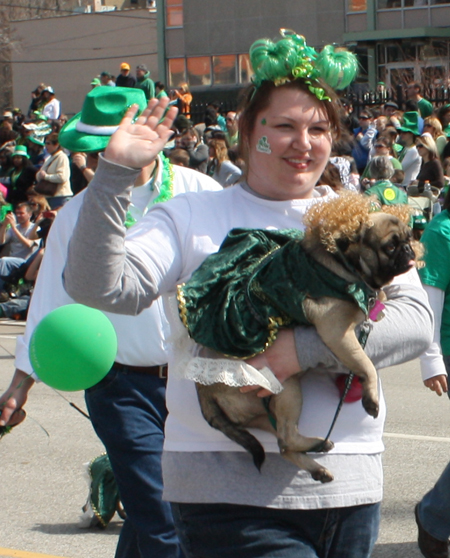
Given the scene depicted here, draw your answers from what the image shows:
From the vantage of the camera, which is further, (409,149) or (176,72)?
(176,72)

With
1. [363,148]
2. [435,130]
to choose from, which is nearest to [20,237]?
[363,148]

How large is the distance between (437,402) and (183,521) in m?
5.52

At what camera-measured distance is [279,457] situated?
85.4 inches

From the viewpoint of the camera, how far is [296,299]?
2102 mm

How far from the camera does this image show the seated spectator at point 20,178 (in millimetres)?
17375

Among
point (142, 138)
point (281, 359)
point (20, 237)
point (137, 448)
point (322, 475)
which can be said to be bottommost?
point (20, 237)

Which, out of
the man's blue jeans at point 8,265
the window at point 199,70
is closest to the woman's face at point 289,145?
the man's blue jeans at point 8,265

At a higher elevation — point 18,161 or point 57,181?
point 57,181

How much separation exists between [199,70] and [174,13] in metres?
2.95

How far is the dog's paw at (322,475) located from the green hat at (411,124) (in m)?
13.3

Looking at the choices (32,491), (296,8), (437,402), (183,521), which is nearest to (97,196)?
(183,521)

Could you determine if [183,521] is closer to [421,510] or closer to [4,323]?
[421,510]

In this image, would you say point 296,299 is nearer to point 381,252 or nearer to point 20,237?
point 381,252

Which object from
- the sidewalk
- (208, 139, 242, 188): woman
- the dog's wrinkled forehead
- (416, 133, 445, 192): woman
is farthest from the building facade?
the dog's wrinkled forehead
